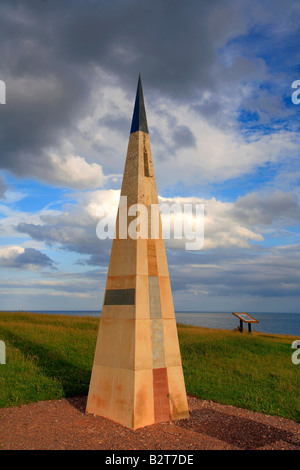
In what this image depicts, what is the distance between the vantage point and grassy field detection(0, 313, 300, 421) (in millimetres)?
10688

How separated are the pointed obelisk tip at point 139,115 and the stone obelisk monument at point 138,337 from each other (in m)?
0.99

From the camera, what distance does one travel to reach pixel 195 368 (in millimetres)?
13961

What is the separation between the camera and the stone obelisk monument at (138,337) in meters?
8.34

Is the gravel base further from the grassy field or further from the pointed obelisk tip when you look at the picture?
the pointed obelisk tip

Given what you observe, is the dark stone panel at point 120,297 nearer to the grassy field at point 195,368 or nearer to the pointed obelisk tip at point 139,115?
the grassy field at point 195,368

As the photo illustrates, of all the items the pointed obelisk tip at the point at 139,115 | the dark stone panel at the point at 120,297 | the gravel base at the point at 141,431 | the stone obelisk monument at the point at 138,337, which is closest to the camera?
the gravel base at the point at 141,431

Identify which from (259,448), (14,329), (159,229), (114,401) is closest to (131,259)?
(159,229)

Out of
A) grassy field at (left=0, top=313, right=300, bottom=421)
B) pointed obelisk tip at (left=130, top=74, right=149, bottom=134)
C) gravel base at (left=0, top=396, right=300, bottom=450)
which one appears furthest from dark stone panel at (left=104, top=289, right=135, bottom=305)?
pointed obelisk tip at (left=130, top=74, right=149, bottom=134)

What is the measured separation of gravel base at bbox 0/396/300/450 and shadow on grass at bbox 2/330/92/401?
139 cm

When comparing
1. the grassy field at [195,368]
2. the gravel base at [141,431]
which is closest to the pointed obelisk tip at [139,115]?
the gravel base at [141,431]

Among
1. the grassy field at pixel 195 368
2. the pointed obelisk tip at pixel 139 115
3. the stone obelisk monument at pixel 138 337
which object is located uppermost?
the pointed obelisk tip at pixel 139 115

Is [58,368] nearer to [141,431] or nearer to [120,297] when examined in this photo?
[120,297]

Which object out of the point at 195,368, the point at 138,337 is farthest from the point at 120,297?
the point at 195,368

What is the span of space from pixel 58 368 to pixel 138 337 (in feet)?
19.0
